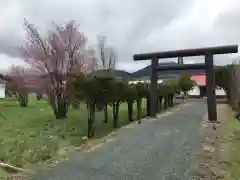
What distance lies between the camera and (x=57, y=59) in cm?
1883

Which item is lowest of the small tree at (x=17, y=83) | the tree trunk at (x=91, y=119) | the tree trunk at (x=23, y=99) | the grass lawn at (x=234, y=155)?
the grass lawn at (x=234, y=155)

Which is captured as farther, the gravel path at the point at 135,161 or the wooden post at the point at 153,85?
the wooden post at the point at 153,85

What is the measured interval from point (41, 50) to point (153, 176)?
1533 cm

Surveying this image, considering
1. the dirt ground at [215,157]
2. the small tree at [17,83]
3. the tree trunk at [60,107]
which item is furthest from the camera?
the small tree at [17,83]

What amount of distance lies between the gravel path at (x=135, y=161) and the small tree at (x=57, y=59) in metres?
9.59

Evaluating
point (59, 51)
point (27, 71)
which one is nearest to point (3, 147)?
point (59, 51)

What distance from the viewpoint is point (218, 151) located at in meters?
7.64

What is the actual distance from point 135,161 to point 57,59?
1328 centimetres

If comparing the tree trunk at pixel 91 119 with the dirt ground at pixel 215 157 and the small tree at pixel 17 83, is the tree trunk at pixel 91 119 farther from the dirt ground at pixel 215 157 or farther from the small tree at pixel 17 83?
the small tree at pixel 17 83

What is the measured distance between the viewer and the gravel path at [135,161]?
5.52 metres

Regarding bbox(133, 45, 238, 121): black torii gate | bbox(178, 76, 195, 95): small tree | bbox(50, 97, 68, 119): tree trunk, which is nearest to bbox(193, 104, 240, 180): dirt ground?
bbox(133, 45, 238, 121): black torii gate

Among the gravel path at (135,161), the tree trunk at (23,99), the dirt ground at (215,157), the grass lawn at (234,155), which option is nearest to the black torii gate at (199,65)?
the grass lawn at (234,155)

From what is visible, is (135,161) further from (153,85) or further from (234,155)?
(153,85)

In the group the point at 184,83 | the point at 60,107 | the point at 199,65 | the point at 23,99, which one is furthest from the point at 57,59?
the point at 184,83
